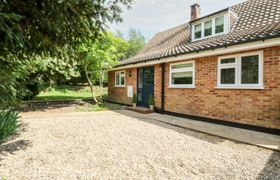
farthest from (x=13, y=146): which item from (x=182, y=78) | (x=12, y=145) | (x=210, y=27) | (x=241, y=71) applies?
(x=210, y=27)

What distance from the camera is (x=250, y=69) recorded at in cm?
651

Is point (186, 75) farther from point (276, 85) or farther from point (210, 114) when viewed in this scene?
point (276, 85)

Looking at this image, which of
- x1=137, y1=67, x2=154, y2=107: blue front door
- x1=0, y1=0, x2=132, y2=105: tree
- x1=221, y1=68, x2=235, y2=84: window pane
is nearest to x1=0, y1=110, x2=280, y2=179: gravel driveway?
x1=0, y1=0, x2=132, y2=105: tree

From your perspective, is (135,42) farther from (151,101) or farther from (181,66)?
(181,66)

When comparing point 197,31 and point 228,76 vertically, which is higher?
point 197,31

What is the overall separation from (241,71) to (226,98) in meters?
1.10

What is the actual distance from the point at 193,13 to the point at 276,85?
9.43m

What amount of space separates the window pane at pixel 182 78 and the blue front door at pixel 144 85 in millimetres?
1771

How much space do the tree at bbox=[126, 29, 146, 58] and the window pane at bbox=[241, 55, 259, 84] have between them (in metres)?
39.3

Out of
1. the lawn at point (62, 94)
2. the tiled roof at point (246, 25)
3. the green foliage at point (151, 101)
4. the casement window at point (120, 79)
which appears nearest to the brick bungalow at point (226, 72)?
the tiled roof at point (246, 25)

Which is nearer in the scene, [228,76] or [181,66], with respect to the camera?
[228,76]

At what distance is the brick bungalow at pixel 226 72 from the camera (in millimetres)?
6039

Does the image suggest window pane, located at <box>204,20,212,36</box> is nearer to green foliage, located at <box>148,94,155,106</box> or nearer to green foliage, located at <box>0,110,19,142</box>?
green foliage, located at <box>148,94,155,106</box>

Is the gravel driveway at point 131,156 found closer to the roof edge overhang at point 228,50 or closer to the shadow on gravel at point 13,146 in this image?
the shadow on gravel at point 13,146
